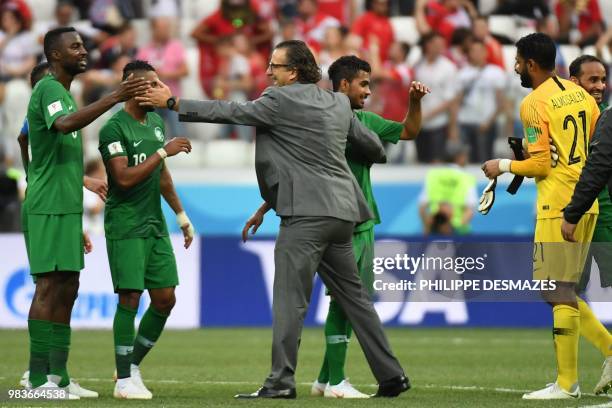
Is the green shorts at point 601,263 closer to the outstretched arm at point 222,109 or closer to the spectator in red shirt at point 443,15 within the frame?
the outstretched arm at point 222,109

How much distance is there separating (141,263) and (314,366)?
10.6ft

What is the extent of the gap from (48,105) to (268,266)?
831 centimetres

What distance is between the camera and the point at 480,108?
18.0 metres

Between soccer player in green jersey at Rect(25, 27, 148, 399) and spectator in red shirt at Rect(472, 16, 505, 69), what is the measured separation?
35.9ft

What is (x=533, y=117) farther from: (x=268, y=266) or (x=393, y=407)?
(x=268, y=266)

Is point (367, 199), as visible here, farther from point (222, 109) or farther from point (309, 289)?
point (222, 109)

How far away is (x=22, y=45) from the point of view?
1953 centimetres

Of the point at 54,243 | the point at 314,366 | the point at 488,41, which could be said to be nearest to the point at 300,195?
the point at 54,243

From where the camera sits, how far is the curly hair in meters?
8.39

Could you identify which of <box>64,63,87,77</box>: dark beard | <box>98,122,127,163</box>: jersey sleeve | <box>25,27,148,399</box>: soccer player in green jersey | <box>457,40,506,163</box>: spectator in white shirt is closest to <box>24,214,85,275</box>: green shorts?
<box>25,27,148,399</box>: soccer player in green jersey

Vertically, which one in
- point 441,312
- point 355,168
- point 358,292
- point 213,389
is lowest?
point 441,312

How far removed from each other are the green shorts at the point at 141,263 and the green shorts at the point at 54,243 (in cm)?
50

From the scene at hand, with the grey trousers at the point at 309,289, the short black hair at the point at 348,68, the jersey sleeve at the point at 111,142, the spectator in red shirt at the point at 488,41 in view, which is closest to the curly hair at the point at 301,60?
the short black hair at the point at 348,68

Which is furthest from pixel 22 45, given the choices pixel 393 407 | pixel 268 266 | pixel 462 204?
pixel 393 407
